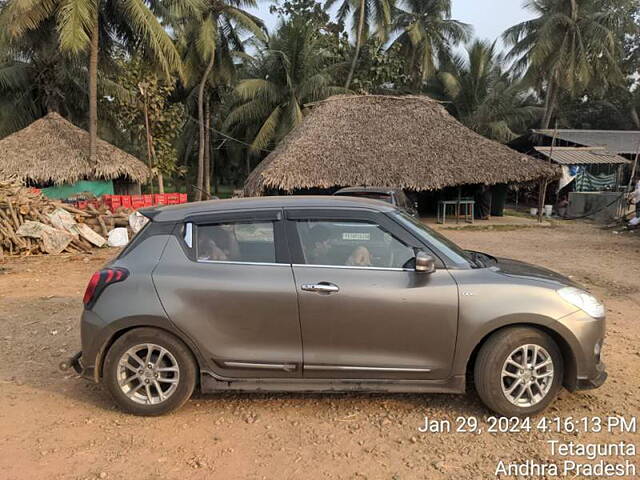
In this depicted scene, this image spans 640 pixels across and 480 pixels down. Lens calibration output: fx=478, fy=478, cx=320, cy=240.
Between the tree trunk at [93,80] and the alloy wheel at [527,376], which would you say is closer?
the alloy wheel at [527,376]

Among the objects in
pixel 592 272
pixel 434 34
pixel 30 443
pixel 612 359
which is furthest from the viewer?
pixel 434 34

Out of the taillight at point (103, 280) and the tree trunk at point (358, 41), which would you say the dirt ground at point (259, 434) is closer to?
the taillight at point (103, 280)

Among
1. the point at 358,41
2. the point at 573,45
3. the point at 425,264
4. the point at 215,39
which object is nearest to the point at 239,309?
the point at 425,264

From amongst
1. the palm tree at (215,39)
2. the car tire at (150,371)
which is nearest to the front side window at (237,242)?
the car tire at (150,371)

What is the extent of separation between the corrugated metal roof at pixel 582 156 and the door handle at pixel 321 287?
2343cm

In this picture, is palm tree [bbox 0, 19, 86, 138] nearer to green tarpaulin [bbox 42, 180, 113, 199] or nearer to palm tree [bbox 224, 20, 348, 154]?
green tarpaulin [bbox 42, 180, 113, 199]

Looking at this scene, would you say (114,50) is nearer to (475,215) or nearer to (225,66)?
(225,66)

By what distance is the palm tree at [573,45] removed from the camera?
1104 inches

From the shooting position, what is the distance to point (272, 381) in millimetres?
3506

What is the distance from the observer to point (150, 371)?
3521mm

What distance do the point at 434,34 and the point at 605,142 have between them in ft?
43.8

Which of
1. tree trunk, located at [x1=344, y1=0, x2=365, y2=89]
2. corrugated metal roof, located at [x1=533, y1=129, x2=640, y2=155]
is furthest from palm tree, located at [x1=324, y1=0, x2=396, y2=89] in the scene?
corrugated metal roof, located at [x1=533, y1=129, x2=640, y2=155]

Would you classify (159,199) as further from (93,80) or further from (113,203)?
(93,80)

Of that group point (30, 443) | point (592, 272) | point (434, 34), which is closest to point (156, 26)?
point (592, 272)
